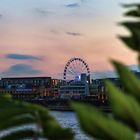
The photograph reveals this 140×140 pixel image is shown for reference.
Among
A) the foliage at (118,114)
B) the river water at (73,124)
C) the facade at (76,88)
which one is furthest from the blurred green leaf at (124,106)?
the facade at (76,88)

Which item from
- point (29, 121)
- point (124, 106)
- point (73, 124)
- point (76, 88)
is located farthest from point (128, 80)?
point (76, 88)

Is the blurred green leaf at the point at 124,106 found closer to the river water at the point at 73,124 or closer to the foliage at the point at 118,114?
the foliage at the point at 118,114

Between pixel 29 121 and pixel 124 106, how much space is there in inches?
21.4

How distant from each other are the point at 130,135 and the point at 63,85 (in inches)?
7663

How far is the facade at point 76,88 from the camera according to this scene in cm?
18288

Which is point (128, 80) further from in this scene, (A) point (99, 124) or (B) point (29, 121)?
(B) point (29, 121)

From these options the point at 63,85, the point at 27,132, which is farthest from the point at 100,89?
the point at 27,132

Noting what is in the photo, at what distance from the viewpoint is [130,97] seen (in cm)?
162

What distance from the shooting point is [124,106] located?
159cm

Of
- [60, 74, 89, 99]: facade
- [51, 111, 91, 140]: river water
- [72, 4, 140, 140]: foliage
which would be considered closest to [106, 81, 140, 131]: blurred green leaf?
[72, 4, 140, 140]: foliage

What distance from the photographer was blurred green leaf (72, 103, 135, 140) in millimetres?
1555

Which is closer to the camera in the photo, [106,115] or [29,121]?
[106,115]

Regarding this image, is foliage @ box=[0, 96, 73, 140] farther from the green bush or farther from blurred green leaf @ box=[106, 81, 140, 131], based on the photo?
blurred green leaf @ box=[106, 81, 140, 131]

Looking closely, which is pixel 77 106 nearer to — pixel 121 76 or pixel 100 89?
pixel 121 76
